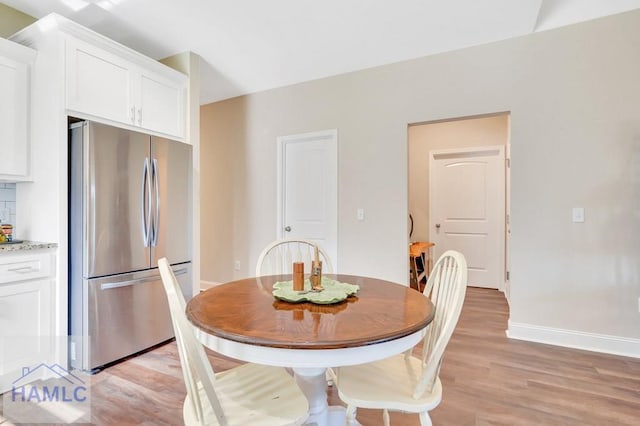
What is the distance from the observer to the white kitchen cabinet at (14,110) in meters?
2.22

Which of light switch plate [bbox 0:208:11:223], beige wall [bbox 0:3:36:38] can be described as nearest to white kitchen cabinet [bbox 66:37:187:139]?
beige wall [bbox 0:3:36:38]

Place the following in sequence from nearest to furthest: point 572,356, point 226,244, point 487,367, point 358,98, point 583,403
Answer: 1. point 583,403
2. point 487,367
3. point 572,356
4. point 358,98
5. point 226,244

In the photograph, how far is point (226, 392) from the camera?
4.08 ft

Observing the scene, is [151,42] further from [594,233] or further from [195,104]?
[594,233]

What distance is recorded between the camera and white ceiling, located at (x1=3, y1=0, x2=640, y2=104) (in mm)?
2523

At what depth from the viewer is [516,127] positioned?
111 inches

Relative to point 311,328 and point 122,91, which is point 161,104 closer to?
point 122,91

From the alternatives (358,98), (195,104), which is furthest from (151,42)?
(358,98)

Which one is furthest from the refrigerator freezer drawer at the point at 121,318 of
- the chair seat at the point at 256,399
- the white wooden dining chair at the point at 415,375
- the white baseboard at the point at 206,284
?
the white wooden dining chair at the point at 415,375

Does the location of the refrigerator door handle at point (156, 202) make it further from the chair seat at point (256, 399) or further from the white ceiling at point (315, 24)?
the chair seat at point (256, 399)

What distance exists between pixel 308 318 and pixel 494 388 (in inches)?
63.3

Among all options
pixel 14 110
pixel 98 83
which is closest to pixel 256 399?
pixel 98 83

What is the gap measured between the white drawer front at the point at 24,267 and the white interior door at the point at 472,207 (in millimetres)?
4531

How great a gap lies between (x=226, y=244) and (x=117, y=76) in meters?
2.29
